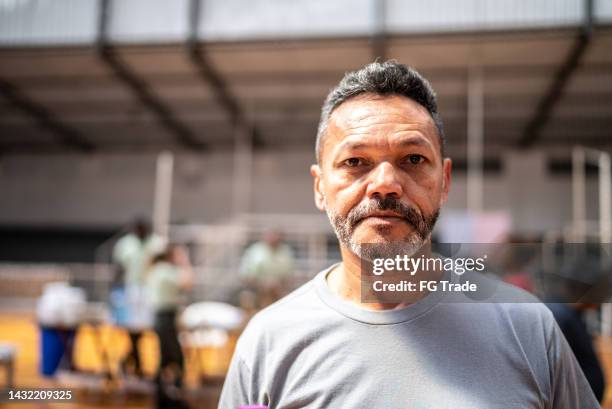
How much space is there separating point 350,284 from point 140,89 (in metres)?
10.3

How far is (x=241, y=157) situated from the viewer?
1359 cm

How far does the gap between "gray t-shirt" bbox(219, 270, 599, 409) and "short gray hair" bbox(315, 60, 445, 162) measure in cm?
29

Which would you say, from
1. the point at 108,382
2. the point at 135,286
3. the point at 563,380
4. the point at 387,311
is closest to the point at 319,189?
the point at 387,311

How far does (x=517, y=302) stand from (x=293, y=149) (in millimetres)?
12880

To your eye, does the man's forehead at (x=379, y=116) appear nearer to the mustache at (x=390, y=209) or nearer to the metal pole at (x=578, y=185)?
the mustache at (x=390, y=209)

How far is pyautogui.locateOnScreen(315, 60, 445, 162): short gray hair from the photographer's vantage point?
2.83 feet

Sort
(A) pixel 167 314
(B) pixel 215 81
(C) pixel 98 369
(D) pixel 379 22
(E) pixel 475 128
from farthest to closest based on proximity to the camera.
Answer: (E) pixel 475 128, (B) pixel 215 81, (D) pixel 379 22, (C) pixel 98 369, (A) pixel 167 314

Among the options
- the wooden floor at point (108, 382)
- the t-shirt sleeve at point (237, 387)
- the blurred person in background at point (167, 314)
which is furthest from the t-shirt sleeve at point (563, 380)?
the blurred person in background at point (167, 314)

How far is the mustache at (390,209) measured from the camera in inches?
31.2

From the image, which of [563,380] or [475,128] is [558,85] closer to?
A: [475,128]

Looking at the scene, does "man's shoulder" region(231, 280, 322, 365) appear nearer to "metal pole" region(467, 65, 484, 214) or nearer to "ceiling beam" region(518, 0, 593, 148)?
"ceiling beam" region(518, 0, 593, 148)

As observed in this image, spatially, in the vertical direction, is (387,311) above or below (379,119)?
below

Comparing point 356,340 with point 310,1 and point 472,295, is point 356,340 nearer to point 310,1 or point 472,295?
point 472,295

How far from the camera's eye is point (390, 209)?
2.61 feet
